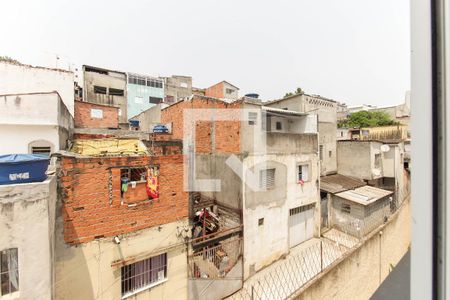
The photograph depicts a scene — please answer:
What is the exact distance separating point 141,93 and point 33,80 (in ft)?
44.9

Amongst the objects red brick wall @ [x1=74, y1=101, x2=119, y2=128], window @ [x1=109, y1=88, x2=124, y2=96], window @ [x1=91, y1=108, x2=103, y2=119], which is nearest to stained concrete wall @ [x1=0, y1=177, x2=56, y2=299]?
red brick wall @ [x1=74, y1=101, x2=119, y2=128]

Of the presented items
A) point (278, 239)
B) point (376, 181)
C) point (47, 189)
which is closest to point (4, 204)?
Answer: point (47, 189)

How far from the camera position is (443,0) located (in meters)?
0.73

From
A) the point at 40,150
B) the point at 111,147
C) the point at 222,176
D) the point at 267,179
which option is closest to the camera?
the point at 40,150

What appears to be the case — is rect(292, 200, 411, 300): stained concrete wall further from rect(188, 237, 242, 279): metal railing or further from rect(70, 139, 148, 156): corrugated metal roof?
rect(70, 139, 148, 156): corrugated metal roof

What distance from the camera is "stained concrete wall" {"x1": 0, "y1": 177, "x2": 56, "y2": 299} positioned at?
3.98m

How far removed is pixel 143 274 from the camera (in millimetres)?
6902

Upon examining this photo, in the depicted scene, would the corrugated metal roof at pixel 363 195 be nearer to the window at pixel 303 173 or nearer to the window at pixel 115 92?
the window at pixel 303 173

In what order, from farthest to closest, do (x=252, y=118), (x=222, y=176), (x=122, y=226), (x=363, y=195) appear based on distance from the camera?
1. (x=363, y=195)
2. (x=222, y=176)
3. (x=252, y=118)
4. (x=122, y=226)

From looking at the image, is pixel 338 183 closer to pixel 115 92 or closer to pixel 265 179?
pixel 265 179

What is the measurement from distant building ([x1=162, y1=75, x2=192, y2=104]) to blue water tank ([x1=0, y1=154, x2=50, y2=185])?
25738mm

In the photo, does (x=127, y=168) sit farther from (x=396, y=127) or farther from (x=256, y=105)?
(x=396, y=127)

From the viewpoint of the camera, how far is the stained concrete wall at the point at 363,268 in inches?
281

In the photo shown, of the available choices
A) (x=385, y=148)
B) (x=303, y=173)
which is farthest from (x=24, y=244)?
(x=385, y=148)
